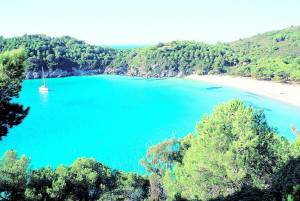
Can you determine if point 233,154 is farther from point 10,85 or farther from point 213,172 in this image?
point 10,85

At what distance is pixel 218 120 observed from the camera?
691 inches

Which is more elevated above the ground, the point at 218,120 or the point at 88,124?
the point at 218,120

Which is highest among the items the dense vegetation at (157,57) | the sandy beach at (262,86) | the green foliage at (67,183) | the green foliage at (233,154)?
the green foliage at (233,154)

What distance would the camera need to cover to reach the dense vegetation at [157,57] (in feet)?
378

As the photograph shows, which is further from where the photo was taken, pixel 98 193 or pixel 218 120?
pixel 98 193

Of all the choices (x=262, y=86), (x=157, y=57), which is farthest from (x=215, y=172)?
(x=157, y=57)

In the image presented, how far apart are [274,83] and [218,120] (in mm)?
79183

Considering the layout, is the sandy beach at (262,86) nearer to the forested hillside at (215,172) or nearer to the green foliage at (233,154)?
the forested hillside at (215,172)

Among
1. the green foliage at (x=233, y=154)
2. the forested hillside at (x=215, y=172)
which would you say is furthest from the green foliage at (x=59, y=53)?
the green foliage at (x=233, y=154)

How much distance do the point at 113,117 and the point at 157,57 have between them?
67167mm

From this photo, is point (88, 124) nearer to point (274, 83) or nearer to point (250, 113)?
point (250, 113)

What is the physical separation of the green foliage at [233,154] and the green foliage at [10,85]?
972cm

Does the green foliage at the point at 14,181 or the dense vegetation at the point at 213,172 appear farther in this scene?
the green foliage at the point at 14,181

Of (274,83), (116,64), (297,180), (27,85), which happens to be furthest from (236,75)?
(297,180)
